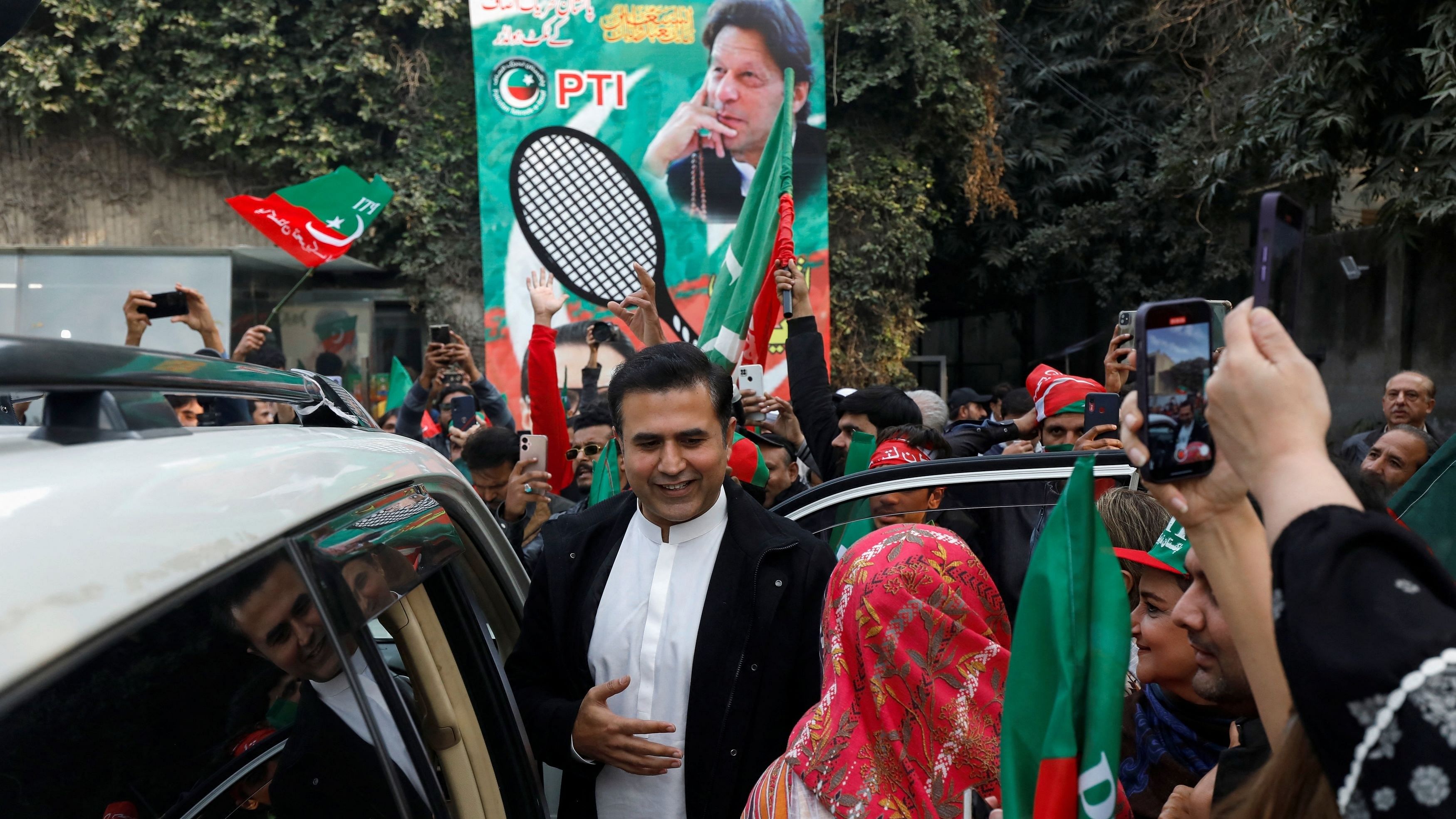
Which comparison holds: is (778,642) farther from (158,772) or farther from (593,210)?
(593,210)

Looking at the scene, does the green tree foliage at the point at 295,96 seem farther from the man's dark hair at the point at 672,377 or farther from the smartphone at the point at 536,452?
the man's dark hair at the point at 672,377

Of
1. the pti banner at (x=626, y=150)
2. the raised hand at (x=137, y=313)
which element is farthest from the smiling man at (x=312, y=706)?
the pti banner at (x=626, y=150)

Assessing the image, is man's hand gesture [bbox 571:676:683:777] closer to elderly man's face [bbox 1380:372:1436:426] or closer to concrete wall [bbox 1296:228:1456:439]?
elderly man's face [bbox 1380:372:1436:426]

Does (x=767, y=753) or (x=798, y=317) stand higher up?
(x=798, y=317)

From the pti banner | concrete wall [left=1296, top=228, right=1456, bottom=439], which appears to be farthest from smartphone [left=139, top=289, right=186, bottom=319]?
concrete wall [left=1296, top=228, right=1456, bottom=439]

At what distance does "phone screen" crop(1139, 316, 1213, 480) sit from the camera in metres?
1.03

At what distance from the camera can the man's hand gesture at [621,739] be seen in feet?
5.93

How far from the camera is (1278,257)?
3.09 ft

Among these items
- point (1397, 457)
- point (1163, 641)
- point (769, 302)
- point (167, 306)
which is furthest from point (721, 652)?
point (1397, 457)

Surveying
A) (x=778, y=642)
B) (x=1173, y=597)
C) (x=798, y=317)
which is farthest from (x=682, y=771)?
(x=798, y=317)

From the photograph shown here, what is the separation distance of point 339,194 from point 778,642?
5208 millimetres

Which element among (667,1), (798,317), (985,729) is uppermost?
(667,1)

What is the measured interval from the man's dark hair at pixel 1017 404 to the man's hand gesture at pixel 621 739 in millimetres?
4923

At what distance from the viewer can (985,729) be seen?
1.54 metres
